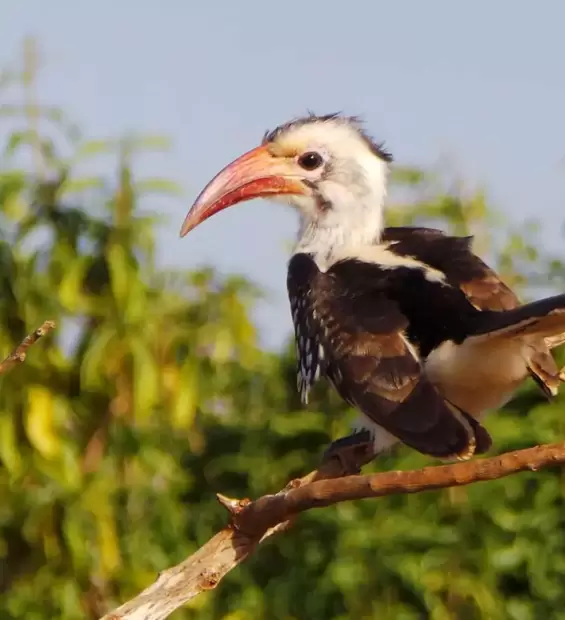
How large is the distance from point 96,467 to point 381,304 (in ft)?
6.45

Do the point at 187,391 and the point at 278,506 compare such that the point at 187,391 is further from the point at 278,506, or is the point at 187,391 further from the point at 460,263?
the point at 278,506

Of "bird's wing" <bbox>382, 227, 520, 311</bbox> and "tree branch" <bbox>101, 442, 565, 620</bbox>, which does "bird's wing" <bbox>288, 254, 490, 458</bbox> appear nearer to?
"bird's wing" <bbox>382, 227, 520, 311</bbox>

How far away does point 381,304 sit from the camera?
12.8 feet

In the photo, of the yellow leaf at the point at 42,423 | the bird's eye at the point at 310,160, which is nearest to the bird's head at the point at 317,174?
the bird's eye at the point at 310,160

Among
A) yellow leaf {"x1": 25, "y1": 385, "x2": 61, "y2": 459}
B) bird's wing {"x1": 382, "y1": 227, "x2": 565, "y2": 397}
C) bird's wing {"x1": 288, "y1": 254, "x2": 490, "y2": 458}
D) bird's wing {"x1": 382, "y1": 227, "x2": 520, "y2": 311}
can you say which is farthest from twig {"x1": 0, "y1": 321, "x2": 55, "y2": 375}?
yellow leaf {"x1": 25, "y1": 385, "x2": 61, "y2": 459}

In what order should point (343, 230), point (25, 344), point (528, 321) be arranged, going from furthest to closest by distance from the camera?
point (343, 230) < point (528, 321) < point (25, 344)

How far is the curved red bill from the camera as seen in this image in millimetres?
4430

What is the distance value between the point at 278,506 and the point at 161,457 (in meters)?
2.45

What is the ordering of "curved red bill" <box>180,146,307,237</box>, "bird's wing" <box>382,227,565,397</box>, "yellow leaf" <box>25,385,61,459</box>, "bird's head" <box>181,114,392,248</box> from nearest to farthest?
"bird's wing" <box>382,227,565,397</box>, "curved red bill" <box>180,146,307,237</box>, "bird's head" <box>181,114,392,248</box>, "yellow leaf" <box>25,385,61,459</box>

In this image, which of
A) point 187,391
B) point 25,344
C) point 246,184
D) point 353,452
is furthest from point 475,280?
point 187,391

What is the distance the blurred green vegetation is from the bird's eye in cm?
70

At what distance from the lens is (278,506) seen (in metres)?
3.02

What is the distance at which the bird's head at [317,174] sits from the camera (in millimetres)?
4535

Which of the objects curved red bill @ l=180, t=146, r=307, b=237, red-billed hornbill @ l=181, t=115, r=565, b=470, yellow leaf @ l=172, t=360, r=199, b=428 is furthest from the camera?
yellow leaf @ l=172, t=360, r=199, b=428
